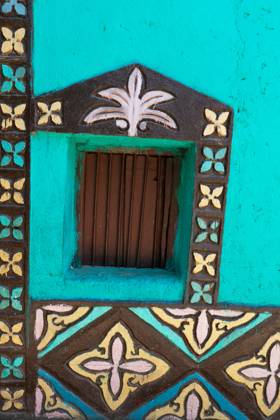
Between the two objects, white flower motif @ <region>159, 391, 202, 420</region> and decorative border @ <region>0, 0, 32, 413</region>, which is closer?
decorative border @ <region>0, 0, 32, 413</region>

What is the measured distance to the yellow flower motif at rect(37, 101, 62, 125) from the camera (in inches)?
81.6

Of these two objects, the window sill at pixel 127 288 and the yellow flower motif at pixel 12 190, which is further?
the window sill at pixel 127 288

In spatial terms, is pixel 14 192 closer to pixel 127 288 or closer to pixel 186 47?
pixel 127 288

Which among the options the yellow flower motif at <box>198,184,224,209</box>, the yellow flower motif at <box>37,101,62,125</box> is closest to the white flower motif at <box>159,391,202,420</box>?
the yellow flower motif at <box>198,184,224,209</box>

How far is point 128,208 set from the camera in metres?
2.34

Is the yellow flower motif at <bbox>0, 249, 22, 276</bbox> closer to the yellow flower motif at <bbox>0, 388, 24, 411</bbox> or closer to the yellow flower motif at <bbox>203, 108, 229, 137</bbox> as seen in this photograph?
the yellow flower motif at <bbox>0, 388, 24, 411</bbox>

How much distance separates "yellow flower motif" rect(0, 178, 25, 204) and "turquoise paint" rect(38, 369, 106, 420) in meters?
0.88

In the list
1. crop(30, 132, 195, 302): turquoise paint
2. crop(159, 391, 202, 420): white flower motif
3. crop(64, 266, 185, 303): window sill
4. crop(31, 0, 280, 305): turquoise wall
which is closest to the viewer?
crop(31, 0, 280, 305): turquoise wall

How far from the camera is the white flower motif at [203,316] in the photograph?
7.51ft

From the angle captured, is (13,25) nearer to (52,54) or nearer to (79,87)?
(52,54)

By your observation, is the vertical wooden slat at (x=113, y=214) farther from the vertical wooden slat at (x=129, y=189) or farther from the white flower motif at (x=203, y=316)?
the white flower motif at (x=203, y=316)

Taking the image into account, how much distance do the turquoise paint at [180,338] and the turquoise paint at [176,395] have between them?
0.43 ft

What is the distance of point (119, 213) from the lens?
7.70ft

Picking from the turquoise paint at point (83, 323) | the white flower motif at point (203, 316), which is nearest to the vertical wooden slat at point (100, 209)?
the turquoise paint at point (83, 323)
